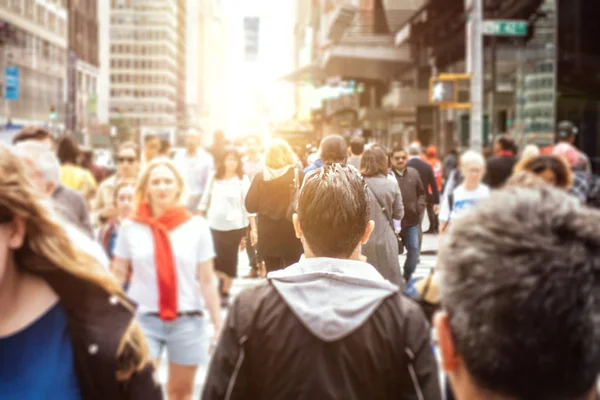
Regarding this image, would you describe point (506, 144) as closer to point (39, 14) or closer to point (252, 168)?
point (252, 168)

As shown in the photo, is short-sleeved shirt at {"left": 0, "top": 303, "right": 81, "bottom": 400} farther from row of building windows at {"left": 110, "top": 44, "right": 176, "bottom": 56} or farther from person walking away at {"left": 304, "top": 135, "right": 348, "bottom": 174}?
row of building windows at {"left": 110, "top": 44, "right": 176, "bottom": 56}

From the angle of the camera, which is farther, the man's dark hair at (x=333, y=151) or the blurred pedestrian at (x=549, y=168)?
the blurred pedestrian at (x=549, y=168)

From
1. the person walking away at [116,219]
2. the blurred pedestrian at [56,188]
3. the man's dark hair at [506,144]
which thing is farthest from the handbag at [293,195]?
the person walking away at [116,219]

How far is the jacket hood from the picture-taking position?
2.74m

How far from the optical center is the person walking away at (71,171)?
34.1ft

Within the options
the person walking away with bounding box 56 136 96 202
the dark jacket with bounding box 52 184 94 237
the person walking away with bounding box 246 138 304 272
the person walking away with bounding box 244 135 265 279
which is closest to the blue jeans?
the person walking away with bounding box 246 138 304 272

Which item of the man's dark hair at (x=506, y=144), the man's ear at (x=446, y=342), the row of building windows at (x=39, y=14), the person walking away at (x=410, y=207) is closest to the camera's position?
the man's ear at (x=446, y=342)

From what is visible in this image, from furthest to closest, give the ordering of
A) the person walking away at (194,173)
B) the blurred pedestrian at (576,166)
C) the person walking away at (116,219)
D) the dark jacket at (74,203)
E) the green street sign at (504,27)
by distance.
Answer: the green street sign at (504,27)
the blurred pedestrian at (576,166)
the person walking away at (116,219)
the dark jacket at (74,203)
the person walking away at (194,173)

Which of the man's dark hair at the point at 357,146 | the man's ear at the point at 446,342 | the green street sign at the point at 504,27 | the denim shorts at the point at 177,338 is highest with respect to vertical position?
the green street sign at the point at 504,27

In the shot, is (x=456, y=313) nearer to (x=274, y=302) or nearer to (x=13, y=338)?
(x=274, y=302)

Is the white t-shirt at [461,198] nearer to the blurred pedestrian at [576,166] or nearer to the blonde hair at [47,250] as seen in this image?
the blonde hair at [47,250]

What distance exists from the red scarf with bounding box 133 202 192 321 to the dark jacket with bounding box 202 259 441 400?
390cm

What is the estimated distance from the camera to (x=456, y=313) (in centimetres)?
167

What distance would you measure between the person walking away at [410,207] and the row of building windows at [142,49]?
7447 inches
